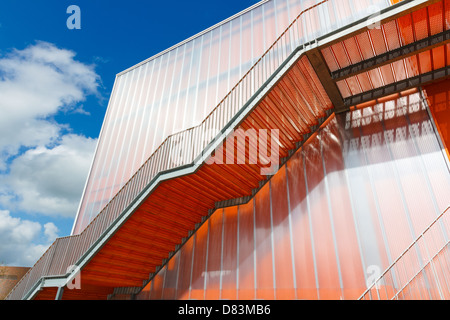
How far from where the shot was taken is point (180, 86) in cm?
1709

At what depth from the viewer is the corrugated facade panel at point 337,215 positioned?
9008 mm

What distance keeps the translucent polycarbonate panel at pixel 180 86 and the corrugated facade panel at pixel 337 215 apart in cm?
444

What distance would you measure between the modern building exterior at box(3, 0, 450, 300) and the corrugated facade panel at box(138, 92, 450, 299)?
0.04 m

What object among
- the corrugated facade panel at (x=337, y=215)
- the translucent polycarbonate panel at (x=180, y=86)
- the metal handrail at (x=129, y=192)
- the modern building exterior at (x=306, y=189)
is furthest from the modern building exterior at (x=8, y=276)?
the corrugated facade panel at (x=337, y=215)

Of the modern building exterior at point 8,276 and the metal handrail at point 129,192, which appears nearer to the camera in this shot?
the metal handrail at point 129,192

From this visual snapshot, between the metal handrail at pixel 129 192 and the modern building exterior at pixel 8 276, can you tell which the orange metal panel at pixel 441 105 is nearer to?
the metal handrail at pixel 129 192

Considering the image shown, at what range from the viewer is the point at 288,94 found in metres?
9.77

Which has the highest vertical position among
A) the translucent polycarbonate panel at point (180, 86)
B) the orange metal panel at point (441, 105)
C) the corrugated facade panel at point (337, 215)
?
the translucent polycarbonate panel at point (180, 86)

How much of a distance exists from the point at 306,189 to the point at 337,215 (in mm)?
1565

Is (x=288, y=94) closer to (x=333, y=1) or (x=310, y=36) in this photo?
(x=310, y=36)

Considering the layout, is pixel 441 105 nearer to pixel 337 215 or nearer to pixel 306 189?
pixel 337 215


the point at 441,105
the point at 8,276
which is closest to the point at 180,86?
the point at 441,105

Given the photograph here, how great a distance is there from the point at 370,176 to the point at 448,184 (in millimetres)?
2239
